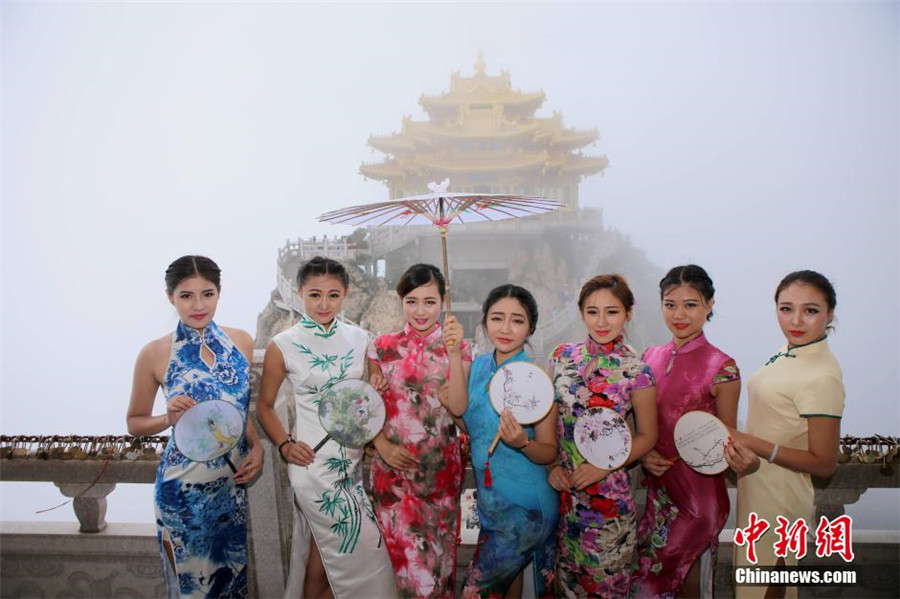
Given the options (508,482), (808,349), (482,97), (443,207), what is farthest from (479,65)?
(508,482)

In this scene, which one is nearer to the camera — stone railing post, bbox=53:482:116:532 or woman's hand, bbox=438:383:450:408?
woman's hand, bbox=438:383:450:408

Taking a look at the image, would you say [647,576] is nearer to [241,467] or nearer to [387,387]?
[387,387]

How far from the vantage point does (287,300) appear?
71.4 ft

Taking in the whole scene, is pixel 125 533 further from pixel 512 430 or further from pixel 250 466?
pixel 512 430

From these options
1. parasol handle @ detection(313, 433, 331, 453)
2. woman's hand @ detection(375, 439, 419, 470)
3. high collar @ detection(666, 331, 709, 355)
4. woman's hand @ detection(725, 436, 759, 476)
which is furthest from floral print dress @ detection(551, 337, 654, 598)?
parasol handle @ detection(313, 433, 331, 453)

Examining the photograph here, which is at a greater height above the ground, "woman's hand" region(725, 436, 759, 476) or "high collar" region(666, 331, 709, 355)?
"high collar" region(666, 331, 709, 355)

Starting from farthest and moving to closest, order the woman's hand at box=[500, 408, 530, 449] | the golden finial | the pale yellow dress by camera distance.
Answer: the golden finial → the pale yellow dress → the woman's hand at box=[500, 408, 530, 449]

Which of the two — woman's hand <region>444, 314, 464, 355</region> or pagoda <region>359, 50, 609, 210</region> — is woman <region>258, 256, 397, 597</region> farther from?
pagoda <region>359, 50, 609, 210</region>

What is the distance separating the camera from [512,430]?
2.03 metres

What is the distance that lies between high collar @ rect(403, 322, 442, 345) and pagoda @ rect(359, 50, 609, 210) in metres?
22.7

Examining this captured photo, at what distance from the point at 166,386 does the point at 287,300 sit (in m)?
20.2

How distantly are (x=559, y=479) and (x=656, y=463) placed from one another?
41cm

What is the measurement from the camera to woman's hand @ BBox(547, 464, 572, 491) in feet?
7.09

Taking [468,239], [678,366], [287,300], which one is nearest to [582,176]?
[468,239]
